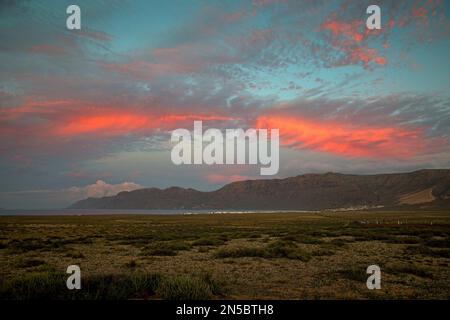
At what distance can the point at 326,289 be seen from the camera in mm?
12938

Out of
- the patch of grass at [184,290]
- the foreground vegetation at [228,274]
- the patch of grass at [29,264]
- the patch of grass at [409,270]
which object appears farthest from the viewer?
the patch of grass at [29,264]

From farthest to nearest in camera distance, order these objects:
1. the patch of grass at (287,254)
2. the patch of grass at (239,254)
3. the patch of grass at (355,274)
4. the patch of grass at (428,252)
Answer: the patch of grass at (239,254) < the patch of grass at (428,252) < the patch of grass at (287,254) < the patch of grass at (355,274)

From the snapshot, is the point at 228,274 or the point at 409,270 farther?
the point at 409,270

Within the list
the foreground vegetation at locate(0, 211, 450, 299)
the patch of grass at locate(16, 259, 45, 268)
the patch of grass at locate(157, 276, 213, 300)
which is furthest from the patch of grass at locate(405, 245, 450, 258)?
the patch of grass at locate(16, 259, 45, 268)

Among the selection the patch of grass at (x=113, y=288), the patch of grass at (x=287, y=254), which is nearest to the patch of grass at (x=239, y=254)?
the patch of grass at (x=287, y=254)

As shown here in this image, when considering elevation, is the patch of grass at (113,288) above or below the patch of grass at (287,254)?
Answer: above

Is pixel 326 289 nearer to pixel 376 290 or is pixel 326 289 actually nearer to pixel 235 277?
pixel 376 290

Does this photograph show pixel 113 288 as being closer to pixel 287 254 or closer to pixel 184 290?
pixel 184 290

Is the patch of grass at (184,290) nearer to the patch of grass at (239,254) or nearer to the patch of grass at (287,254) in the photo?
the patch of grass at (239,254)

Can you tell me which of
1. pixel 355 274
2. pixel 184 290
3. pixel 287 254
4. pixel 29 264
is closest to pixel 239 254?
pixel 287 254

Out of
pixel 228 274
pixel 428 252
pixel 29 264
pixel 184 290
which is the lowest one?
pixel 428 252
